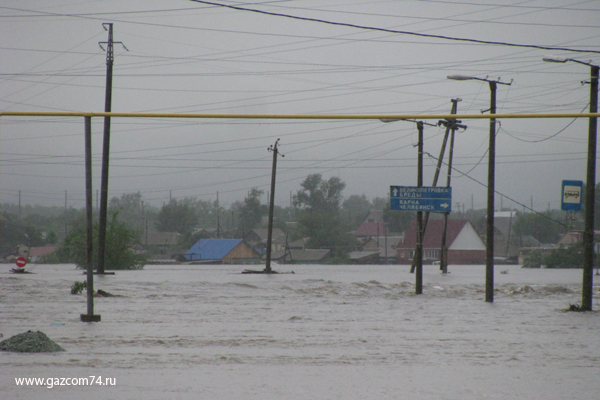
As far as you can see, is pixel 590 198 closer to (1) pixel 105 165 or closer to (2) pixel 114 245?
(1) pixel 105 165

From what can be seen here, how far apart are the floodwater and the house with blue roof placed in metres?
31.1

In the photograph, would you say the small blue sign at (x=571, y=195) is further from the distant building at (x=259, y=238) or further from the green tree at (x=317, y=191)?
the distant building at (x=259, y=238)

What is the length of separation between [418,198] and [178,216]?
24256mm

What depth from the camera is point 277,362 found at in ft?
30.7

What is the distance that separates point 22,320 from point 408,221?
4869 cm

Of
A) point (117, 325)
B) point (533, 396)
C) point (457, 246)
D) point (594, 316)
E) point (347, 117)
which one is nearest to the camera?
point (533, 396)

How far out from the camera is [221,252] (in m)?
52.5

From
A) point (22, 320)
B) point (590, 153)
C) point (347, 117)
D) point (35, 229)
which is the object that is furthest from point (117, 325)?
point (35, 229)

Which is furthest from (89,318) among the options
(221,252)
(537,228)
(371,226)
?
(371,226)

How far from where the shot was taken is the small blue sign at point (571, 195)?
55.2 ft

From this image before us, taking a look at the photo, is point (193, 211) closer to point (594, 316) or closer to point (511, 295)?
point (511, 295)

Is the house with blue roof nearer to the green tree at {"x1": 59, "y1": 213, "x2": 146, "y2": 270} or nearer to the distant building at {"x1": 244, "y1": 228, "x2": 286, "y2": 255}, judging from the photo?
the distant building at {"x1": 244, "y1": 228, "x2": 286, "y2": 255}

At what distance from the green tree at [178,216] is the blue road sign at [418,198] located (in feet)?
71.5

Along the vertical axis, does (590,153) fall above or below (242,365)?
above
